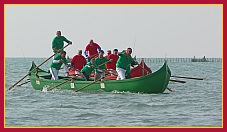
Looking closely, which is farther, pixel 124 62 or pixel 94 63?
pixel 94 63

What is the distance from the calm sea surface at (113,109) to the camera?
45.3ft

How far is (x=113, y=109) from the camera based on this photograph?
1611 centimetres

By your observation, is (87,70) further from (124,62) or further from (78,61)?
(124,62)

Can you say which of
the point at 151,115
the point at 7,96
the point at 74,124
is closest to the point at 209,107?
the point at 151,115

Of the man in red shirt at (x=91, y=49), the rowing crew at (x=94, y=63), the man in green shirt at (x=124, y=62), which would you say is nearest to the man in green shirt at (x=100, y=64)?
the rowing crew at (x=94, y=63)

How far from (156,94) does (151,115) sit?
4624 mm

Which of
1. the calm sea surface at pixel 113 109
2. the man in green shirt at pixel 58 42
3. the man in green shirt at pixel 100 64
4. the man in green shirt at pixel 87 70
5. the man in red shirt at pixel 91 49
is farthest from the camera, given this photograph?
the man in red shirt at pixel 91 49

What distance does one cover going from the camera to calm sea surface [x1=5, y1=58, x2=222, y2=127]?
13812mm

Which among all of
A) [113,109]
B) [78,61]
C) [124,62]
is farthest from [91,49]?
[113,109]

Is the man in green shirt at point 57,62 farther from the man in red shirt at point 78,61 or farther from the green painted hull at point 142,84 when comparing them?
the green painted hull at point 142,84

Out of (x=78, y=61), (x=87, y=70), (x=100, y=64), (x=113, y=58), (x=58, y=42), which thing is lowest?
(x=87, y=70)

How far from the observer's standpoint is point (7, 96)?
20500 millimetres

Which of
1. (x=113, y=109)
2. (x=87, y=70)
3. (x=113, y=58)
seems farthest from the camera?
(x=113, y=58)

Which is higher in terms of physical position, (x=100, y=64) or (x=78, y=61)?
(x=78, y=61)
